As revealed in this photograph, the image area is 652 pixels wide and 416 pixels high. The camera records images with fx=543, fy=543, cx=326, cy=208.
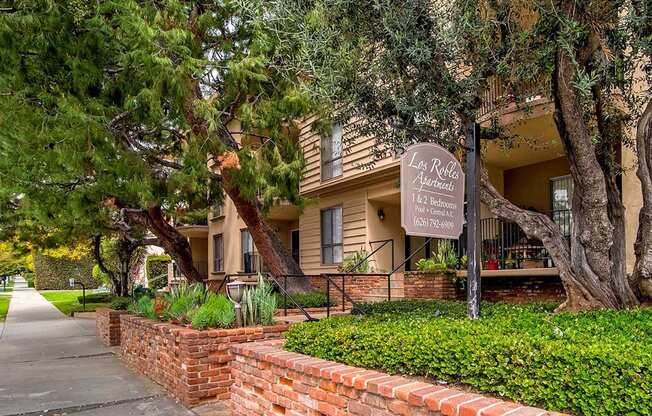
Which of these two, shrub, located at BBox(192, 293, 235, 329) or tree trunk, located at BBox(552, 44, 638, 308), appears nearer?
tree trunk, located at BBox(552, 44, 638, 308)

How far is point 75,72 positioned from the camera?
8.80m

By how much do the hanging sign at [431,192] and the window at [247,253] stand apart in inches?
606

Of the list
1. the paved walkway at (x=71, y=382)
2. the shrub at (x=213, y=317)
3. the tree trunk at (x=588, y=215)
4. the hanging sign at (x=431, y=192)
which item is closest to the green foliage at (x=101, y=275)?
the paved walkway at (x=71, y=382)

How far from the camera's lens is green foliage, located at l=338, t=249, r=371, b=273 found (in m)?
13.8

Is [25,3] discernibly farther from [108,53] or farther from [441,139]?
[441,139]

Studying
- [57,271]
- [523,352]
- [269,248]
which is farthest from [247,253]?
[57,271]

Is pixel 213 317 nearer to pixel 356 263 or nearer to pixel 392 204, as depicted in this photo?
pixel 356 263

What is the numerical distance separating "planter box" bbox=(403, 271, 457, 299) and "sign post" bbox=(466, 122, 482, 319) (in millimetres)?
5792

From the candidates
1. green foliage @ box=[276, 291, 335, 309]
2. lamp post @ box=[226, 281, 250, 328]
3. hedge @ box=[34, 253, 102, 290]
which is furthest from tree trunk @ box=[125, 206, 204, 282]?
hedge @ box=[34, 253, 102, 290]

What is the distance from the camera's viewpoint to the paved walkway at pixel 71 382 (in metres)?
7.06

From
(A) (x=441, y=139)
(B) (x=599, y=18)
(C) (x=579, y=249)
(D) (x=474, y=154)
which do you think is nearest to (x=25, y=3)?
→ (A) (x=441, y=139)

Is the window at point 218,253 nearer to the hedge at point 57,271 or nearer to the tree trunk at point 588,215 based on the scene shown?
the tree trunk at point 588,215

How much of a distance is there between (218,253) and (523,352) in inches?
834

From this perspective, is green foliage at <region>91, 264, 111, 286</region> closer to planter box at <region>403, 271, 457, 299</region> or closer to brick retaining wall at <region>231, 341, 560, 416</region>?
planter box at <region>403, 271, 457, 299</region>
